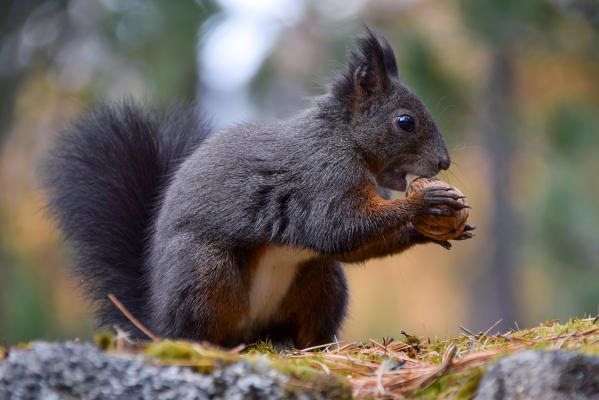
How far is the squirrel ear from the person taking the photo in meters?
2.33

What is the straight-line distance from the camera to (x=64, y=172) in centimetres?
256

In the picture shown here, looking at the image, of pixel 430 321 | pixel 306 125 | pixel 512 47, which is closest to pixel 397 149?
pixel 306 125

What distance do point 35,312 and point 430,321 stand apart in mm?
4749

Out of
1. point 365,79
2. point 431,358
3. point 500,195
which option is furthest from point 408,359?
point 500,195

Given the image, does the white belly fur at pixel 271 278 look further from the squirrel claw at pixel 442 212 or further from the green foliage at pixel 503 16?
the green foliage at pixel 503 16

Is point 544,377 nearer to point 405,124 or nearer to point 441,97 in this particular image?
point 405,124

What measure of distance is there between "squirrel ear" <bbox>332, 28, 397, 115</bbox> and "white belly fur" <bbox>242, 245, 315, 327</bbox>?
541mm

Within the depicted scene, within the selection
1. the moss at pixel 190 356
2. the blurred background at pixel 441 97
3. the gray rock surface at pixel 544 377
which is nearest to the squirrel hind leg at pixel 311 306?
the moss at pixel 190 356

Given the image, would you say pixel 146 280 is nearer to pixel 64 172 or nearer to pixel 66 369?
pixel 64 172

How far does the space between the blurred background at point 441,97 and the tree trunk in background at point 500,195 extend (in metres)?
0.01

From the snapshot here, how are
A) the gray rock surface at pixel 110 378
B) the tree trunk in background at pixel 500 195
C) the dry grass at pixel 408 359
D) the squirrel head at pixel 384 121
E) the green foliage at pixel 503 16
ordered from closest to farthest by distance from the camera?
1. the gray rock surface at pixel 110 378
2. the dry grass at pixel 408 359
3. the squirrel head at pixel 384 121
4. the green foliage at pixel 503 16
5. the tree trunk in background at pixel 500 195

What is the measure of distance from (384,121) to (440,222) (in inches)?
16.9

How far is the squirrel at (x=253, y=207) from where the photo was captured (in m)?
2.11

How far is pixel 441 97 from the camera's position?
475cm
